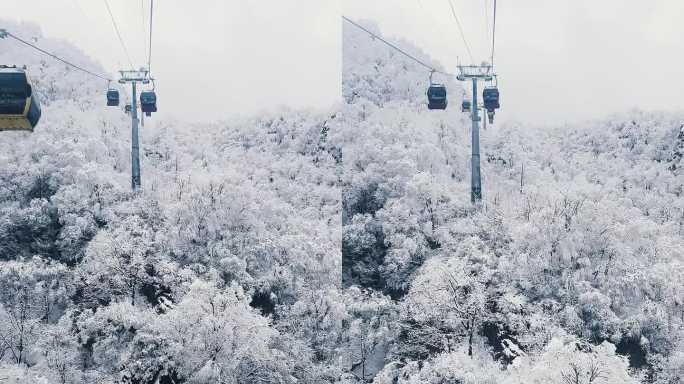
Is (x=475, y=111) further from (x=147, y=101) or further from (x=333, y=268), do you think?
(x=147, y=101)

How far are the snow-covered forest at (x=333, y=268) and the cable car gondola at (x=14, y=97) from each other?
17.1 metres

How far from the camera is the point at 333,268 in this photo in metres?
44.9

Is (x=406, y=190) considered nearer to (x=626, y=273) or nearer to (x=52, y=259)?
(x=626, y=273)

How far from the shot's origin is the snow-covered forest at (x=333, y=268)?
110 feet

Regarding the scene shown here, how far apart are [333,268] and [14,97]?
29806 millimetres

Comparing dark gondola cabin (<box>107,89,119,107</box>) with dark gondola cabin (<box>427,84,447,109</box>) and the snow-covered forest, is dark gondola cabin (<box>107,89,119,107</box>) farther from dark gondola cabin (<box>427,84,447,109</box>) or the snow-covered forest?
dark gondola cabin (<box>427,84,447,109</box>)

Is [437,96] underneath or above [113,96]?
underneath

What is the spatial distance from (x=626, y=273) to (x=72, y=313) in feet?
112

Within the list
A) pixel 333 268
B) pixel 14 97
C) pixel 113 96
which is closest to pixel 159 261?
pixel 113 96

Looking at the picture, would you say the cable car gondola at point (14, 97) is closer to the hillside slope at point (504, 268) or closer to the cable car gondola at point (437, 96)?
the cable car gondola at point (437, 96)

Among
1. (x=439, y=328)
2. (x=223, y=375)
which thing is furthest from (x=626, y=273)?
(x=223, y=375)

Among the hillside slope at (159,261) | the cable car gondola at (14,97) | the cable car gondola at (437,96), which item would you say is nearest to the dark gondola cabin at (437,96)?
the cable car gondola at (437,96)

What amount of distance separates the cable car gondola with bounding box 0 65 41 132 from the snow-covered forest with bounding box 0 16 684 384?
1708 centimetres

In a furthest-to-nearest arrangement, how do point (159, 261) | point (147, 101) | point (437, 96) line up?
point (159, 261) < point (147, 101) < point (437, 96)
